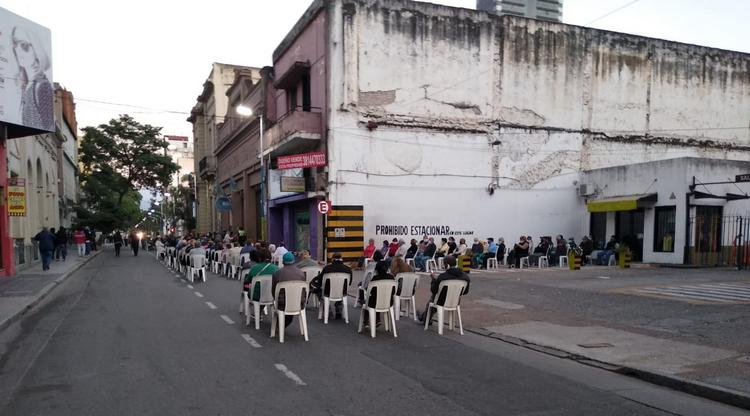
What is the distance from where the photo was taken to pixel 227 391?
5824 millimetres

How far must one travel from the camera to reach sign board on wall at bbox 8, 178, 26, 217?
58.1ft

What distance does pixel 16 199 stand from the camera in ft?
58.6

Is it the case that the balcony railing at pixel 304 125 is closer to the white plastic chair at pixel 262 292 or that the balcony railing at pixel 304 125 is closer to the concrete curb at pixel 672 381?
the white plastic chair at pixel 262 292

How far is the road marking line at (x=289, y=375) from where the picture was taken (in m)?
6.18

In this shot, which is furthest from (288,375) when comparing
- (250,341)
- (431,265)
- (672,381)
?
(431,265)

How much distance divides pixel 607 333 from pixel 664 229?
15.4 metres

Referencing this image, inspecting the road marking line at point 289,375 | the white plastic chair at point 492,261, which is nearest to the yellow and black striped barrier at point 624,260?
the white plastic chair at point 492,261

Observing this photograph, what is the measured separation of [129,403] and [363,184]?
715 inches

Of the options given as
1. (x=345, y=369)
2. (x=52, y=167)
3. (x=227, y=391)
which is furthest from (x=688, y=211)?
(x=52, y=167)

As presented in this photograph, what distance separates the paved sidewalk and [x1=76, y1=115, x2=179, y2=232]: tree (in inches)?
1475

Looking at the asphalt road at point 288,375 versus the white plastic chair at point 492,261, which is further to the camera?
the white plastic chair at point 492,261

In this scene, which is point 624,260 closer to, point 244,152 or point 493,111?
point 493,111

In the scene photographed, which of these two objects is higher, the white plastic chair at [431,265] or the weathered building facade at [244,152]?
the weathered building facade at [244,152]

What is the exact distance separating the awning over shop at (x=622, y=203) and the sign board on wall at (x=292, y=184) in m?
13.8
